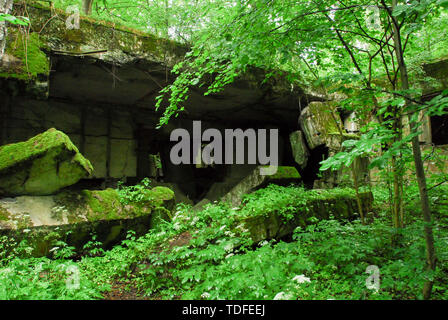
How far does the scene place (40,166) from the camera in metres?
4.04

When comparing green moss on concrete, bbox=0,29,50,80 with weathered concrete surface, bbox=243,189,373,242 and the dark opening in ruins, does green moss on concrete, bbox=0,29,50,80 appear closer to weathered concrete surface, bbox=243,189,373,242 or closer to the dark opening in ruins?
weathered concrete surface, bbox=243,189,373,242

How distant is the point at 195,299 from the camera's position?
2.42m

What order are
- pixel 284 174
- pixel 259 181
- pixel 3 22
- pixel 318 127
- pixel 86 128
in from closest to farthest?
pixel 3 22
pixel 259 181
pixel 284 174
pixel 318 127
pixel 86 128

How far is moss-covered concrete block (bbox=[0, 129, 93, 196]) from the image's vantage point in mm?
3918

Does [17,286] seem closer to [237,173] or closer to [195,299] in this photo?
[195,299]

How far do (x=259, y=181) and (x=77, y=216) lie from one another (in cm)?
387

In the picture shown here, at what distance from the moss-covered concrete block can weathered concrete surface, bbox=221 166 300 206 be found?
3.46 metres

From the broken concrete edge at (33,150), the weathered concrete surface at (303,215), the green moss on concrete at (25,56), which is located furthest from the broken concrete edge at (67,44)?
the weathered concrete surface at (303,215)

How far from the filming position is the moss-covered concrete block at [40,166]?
3.92 meters

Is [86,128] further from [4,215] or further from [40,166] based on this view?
[4,215]

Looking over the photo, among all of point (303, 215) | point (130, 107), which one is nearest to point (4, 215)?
point (303, 215)

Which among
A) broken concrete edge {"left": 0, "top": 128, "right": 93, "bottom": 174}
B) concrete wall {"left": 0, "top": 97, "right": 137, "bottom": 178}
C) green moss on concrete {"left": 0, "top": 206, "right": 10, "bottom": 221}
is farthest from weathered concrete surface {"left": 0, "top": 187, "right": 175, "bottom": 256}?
concrete wall {"left": 0, "top": 97, "right": 137, "bottom": 178}

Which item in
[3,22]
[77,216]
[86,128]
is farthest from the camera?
[86,128]

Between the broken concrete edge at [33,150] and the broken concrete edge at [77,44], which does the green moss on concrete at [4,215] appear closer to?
the broken concrete edge at [33,150]
